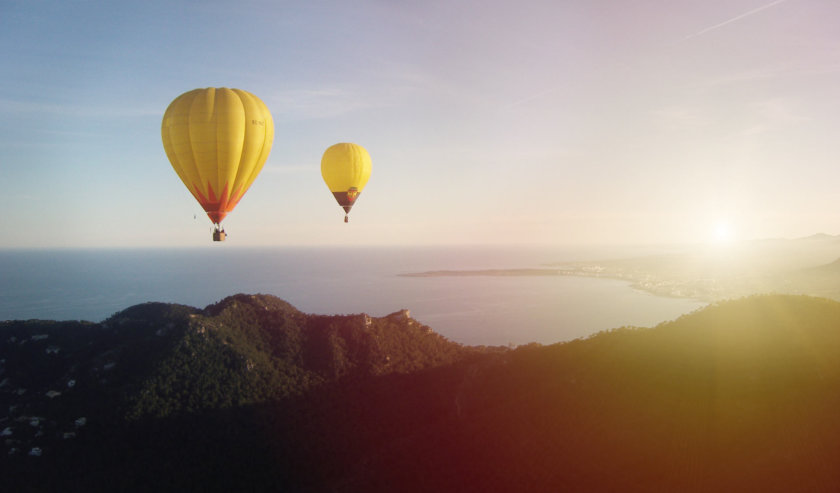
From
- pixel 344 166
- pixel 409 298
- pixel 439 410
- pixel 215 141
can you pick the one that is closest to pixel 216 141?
pixel 215 141

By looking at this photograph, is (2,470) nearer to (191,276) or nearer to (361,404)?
(361,404)

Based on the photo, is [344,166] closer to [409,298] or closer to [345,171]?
[345,171]

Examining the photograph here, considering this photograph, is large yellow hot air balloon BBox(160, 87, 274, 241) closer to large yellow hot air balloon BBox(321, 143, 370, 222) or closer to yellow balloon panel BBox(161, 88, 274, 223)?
yellow balloon panel BBox(161, 88, 274, 223)

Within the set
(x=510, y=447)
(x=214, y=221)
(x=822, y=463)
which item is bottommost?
(x=510, y=447)

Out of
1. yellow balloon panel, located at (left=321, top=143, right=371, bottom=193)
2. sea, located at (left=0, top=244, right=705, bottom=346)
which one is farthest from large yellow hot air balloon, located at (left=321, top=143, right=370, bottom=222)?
sea, located at (left=0, top=244, right=705, bottom=346)

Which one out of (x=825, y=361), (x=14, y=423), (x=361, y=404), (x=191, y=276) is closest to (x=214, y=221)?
(x=361, y=404)

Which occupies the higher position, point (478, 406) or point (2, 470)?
point (478, 406)
